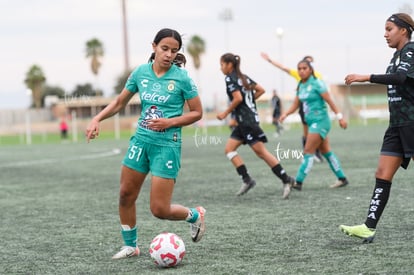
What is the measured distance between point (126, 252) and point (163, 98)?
58.1 inches

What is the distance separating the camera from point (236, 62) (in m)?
11.7

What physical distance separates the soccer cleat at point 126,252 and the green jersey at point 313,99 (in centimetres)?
574

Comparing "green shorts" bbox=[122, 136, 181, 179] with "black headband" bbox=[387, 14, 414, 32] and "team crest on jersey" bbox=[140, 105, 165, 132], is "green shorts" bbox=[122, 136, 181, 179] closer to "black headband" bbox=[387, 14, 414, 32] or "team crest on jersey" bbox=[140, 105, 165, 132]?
"team crest on jersey" bbox=[140, 105, 165, 132]

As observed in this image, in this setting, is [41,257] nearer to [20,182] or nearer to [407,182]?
[407,182]

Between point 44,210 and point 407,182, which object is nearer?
point 44,210

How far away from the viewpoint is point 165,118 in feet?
22.2

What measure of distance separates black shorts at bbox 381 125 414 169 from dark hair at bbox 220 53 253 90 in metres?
4.44

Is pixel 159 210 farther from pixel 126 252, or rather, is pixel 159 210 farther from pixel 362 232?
pixel 362 232

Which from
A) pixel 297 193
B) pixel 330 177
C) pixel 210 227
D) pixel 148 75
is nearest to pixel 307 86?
pixel 297 193

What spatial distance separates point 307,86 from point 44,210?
4492 millimetres

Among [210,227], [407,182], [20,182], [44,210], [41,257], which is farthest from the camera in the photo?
[20,182]

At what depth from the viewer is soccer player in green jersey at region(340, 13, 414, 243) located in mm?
7219

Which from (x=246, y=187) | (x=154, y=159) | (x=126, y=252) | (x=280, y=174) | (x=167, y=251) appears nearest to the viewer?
(x=167, y=251)

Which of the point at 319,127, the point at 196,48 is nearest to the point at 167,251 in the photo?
the point at 319,127
